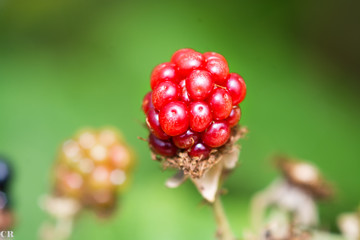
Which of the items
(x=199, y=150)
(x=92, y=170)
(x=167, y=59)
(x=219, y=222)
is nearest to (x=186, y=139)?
(x=199, y=150)

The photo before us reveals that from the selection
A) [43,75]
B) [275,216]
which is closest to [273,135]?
[275,216]

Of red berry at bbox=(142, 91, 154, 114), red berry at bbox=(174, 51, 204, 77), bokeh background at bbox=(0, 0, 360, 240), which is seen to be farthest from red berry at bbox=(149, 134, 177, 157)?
bokeh background at bbox=(0, 0, 360, 240)

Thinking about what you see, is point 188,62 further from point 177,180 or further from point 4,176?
point 4,176

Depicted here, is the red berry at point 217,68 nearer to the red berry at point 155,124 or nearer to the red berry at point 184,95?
the red berry at point 184,95

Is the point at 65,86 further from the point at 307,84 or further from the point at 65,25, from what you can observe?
the point at 307,84

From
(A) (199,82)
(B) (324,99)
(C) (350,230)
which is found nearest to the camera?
(A) (199,82)

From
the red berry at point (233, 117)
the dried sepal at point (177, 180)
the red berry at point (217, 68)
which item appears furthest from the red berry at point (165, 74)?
the dried sepal at point (177, 180)
